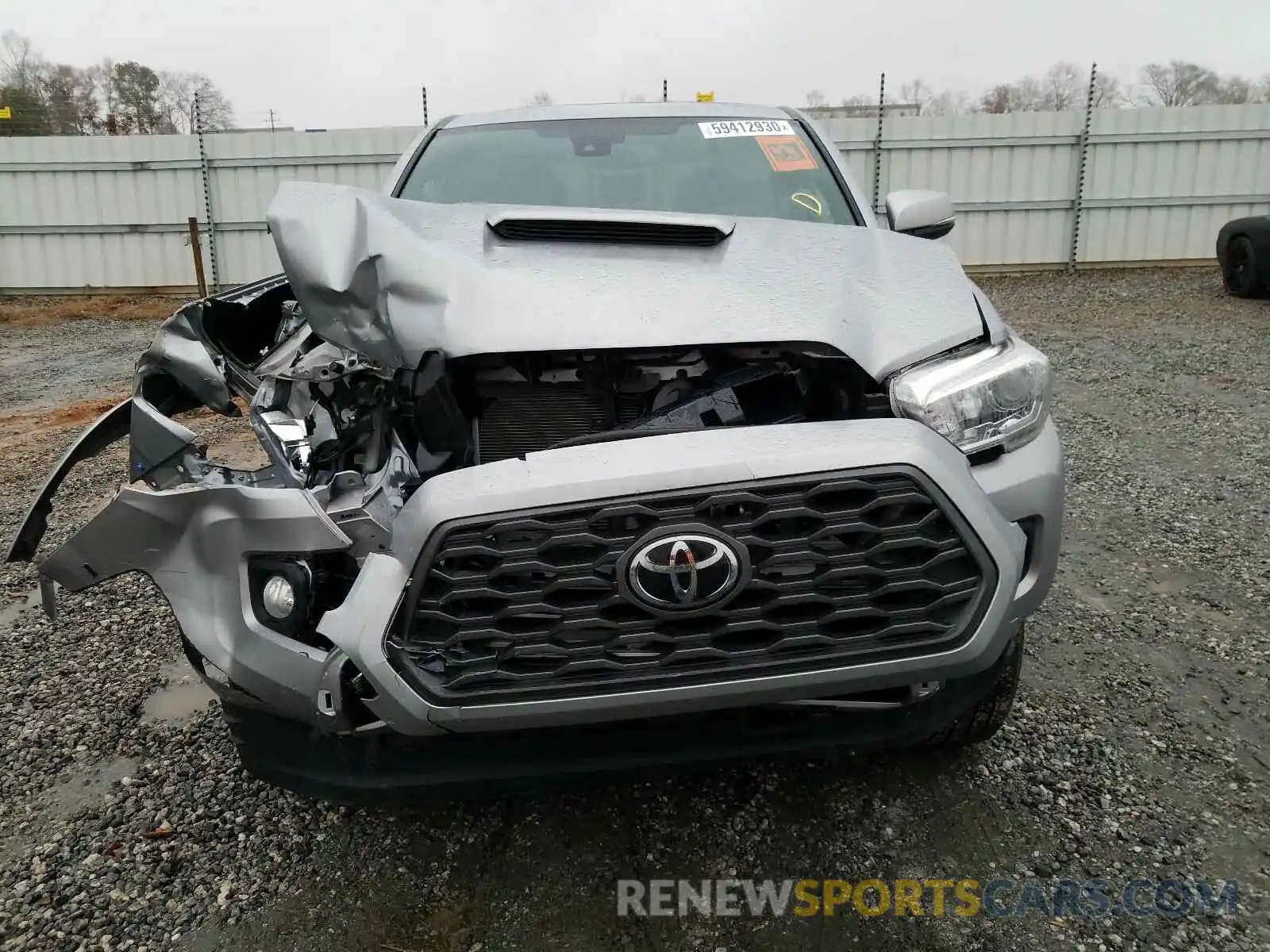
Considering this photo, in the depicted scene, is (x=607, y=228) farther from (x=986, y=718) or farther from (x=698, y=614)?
(x=986, y=718)

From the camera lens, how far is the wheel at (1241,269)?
10.0 m

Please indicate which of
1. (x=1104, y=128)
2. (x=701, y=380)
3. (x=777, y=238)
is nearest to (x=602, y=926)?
(x=701, y=380)

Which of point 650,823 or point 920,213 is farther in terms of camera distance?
point 920,213

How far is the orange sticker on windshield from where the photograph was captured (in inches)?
122

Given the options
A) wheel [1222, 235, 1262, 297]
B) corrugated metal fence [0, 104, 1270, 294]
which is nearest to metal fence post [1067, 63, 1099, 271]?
corrugated metal fence [0, 104, 1270, 294]

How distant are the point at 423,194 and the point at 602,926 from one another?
234 cm

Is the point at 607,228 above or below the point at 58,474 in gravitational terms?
above

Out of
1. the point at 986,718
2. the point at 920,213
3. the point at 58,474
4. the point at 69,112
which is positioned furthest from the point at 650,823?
the point at 69,112

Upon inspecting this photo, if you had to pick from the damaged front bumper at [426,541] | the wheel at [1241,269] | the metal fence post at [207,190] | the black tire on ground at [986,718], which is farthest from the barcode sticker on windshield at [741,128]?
the metal fence post at [207,190]

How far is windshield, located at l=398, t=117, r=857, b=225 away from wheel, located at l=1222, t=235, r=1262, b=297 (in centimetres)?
924

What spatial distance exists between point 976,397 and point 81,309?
13.7 metres

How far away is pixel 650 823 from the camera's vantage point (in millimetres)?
2135

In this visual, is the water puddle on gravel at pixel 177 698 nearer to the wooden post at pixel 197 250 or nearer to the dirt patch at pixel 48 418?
the dirt patch at pixel 48 418

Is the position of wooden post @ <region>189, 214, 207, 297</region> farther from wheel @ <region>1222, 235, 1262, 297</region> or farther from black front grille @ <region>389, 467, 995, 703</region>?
wheel @ <region>1222, 235, 1262, 297</region>
